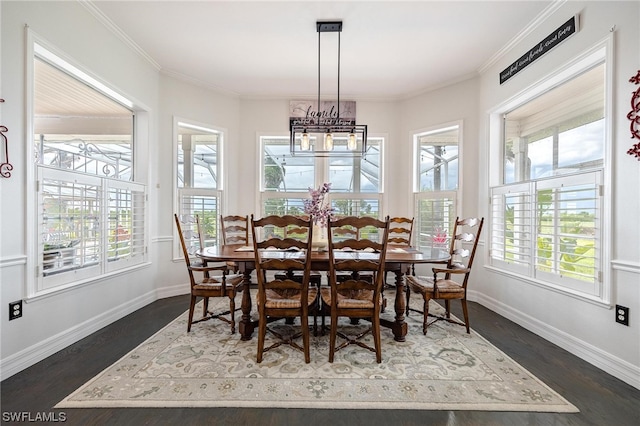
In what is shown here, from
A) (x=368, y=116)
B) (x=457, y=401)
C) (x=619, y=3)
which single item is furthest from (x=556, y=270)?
(x=368, y=116)

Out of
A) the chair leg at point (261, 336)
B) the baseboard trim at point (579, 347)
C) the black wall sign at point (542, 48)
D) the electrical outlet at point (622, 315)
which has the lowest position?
the baseboard trim at point (579, 347)

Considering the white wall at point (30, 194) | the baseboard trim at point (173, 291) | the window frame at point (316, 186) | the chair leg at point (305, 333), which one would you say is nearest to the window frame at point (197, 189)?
the baseboard trim at point (173, 291)

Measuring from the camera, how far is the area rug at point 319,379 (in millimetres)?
1653

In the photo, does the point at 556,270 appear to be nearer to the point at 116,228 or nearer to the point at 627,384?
the point at 627,384

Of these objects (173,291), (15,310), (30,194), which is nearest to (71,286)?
(15,310)

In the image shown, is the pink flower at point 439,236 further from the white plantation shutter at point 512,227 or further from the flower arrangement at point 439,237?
the white plantation shutter at point 512,227

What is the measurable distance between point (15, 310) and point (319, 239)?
238 cm

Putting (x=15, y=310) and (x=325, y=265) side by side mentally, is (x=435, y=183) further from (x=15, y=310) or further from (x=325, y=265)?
(x=15, y=310)

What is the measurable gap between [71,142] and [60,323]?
1.66 m

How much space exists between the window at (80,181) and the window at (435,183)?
378 cm

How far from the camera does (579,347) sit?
2.21 meters

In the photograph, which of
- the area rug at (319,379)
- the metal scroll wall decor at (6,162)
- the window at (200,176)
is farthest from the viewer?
the window at (200,176)

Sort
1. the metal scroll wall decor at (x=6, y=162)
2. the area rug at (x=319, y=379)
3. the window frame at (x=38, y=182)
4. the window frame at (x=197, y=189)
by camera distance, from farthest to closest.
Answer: the window frame at (x=197, y=189), the window frame at (x=38, y=182), the metal scroll wall decor at (x=6, y=162), the area rug at (x=319, y=379)

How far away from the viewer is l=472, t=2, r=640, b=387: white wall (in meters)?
1.88
